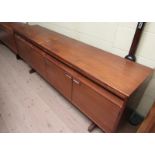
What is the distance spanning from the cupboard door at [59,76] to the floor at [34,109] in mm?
237

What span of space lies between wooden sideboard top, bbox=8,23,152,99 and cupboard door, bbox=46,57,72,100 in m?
0.09

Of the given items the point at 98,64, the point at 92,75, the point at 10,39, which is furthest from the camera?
the point at 10,39

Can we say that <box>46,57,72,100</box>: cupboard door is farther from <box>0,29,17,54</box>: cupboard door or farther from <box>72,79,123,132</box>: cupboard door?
<box>0,29,17,54</box>: cupboard door

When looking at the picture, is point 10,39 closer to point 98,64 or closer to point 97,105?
point 98,64

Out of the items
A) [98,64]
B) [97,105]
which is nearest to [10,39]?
[98,64]

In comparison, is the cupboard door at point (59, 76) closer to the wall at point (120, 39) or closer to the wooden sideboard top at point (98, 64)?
the wooden sideboard top at point (98, 64)

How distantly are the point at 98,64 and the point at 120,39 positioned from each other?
37cm

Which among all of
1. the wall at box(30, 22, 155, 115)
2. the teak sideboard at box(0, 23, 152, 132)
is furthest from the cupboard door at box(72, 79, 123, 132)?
the wall at box(30, 22, 155, 115)

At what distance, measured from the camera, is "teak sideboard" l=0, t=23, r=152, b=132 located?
3.06 ft

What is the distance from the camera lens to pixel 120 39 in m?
1.29

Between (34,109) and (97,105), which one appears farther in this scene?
(34,109)
